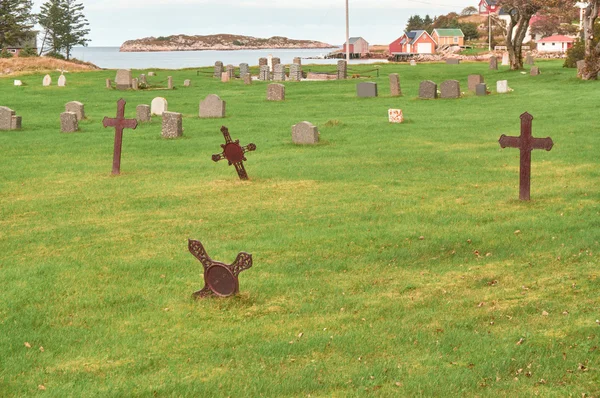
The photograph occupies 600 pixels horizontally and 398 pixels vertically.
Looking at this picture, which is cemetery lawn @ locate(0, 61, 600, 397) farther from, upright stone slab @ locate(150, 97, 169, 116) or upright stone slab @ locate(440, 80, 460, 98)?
upright stone slab @ locate(440, 80, 460, 98)

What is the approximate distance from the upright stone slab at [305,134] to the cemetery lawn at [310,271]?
29 centimetres

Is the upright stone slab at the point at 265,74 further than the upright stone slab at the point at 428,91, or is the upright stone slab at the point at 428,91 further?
the upright stone slab at the point at 265,74

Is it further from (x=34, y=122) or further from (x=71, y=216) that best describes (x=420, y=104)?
(x=71, y=216)

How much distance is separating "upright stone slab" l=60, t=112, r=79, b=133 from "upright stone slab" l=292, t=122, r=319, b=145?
8.78 meters

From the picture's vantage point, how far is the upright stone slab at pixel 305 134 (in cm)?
2367

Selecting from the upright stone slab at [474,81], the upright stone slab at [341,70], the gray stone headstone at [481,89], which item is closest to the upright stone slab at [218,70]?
the upright stone slab at [341,70]

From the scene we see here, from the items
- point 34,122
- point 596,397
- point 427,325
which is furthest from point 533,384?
point 34,122

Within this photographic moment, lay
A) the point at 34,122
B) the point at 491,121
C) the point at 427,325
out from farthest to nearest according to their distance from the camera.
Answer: the point at 34,122, the point at 491,121, the point at 427,325

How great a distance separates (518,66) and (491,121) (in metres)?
29.1

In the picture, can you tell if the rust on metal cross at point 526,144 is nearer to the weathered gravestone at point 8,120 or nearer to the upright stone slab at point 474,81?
the weathered gravestone at point 8,120

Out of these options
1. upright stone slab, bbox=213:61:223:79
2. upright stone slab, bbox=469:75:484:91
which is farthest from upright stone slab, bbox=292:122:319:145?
upright stone slab, bbox=213:61:223:79

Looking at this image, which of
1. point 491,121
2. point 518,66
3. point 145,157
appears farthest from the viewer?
point 518,66

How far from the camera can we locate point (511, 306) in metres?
9.27

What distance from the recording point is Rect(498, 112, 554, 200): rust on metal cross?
1432 centimetres
